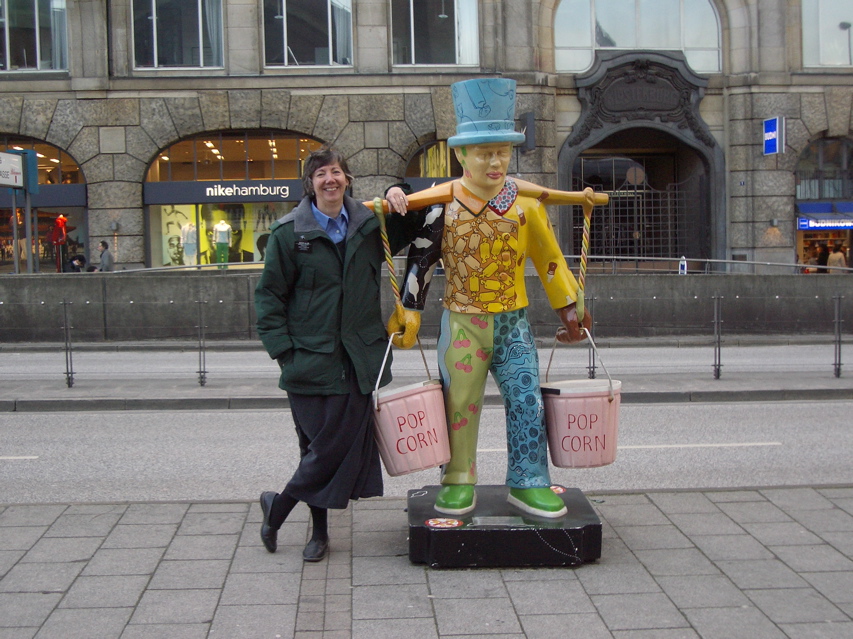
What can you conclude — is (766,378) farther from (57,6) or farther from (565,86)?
(57,6)

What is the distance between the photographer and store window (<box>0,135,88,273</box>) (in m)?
23.8

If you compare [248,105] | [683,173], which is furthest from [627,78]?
[248,105]

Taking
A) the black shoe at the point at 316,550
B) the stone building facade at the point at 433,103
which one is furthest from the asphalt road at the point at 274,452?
the stone building facade at the point at 433,103

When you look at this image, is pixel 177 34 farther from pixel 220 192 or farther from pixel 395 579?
pixel 395 579

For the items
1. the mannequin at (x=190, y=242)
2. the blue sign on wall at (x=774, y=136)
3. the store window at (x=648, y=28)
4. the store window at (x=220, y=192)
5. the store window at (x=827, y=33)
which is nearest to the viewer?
the blue sign on wall at (x=774, y=136)

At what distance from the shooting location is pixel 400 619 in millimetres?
4148

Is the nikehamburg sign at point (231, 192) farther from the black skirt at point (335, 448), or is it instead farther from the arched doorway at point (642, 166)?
the black skirt at point (335, 448)

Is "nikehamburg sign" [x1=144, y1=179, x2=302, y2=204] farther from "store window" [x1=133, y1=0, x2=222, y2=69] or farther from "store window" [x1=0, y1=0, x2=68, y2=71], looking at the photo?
"store window" [x1=0, y1=0, x2=68, y2=71]

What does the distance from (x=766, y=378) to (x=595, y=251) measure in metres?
11.7

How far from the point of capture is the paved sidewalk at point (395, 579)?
4.07 meters

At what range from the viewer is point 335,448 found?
4.82m

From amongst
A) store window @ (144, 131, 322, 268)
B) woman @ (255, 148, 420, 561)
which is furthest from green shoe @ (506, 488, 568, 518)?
store window @ (144, 131, 322, 268)

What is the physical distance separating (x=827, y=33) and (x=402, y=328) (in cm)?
2369

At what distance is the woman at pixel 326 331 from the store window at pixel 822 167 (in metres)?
22.9
